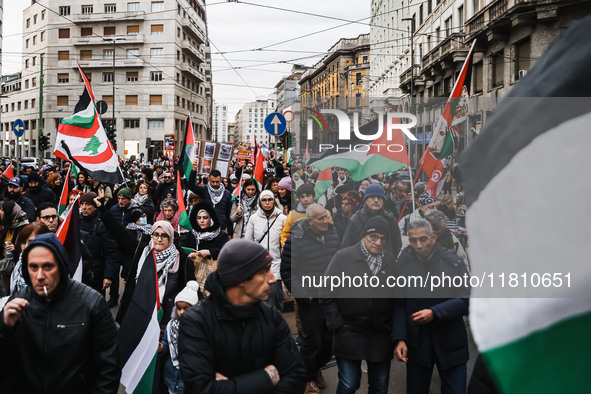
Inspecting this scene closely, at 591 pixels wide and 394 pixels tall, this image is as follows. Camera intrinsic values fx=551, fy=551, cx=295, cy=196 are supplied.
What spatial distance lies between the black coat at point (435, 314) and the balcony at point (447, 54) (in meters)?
25.1

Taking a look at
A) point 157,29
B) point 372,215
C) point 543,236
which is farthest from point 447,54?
point 157,29

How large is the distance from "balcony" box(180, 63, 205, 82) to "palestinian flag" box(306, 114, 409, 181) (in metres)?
57.8

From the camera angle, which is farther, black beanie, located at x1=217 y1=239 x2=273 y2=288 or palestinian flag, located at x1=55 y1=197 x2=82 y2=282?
palestinian flag, located at x1=55 y1=197 x2=82 y2=282

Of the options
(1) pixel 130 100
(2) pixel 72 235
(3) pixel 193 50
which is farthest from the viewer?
(3) pixel 193 50

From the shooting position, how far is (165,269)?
4727 millimetres

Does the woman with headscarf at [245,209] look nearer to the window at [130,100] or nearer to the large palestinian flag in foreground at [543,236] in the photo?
the large palestinian flag in foreground at [543,236]

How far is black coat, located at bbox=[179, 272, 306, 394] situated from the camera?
2.53m

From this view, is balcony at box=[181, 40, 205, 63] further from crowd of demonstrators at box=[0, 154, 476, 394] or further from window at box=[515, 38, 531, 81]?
crowd of demonstrators at box=[0, 154, 476, 394]

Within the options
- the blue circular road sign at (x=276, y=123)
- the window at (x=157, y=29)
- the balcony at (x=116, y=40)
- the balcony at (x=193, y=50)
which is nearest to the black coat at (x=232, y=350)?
the blue circular road sign at (x=276, y=123)

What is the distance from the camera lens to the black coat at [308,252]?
4.77 meters

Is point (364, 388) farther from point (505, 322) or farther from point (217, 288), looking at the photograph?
point (505, 322)

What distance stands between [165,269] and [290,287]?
1166 mm

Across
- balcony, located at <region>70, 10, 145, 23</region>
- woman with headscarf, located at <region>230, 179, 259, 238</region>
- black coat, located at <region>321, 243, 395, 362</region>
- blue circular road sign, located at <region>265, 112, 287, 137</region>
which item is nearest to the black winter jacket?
black coat, located at <region>321, 243, 395, 362</region>

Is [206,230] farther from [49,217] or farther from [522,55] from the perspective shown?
[522,55]
